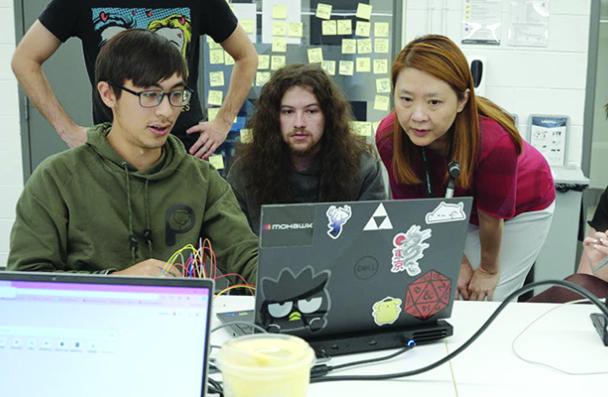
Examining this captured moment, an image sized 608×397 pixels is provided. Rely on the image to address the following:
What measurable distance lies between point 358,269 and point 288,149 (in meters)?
1.17

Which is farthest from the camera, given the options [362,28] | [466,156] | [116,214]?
[362,28]

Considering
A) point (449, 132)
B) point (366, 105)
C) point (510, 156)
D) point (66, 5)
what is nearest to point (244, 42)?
point (66, 5)

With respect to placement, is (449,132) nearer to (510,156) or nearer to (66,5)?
(510,156)

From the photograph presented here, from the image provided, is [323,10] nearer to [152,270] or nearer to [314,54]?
[314,54]

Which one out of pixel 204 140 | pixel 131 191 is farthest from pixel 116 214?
pixel 204 140

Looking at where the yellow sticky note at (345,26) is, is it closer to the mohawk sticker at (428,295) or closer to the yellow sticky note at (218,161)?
the yellow sticky note at (218,161)

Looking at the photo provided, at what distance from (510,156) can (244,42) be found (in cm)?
105

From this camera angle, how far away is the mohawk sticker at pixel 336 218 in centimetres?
104

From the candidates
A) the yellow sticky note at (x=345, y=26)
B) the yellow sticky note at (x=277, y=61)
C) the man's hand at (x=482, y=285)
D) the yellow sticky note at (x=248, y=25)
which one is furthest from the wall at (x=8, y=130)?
the man's hand at (x=482, y=285)

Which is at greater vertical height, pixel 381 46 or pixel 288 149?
pixel 381 46

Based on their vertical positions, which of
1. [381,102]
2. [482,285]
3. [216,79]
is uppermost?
[216,79]

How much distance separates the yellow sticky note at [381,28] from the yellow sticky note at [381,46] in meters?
0.03

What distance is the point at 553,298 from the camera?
5.67 ft

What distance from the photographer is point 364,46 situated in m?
3.52
